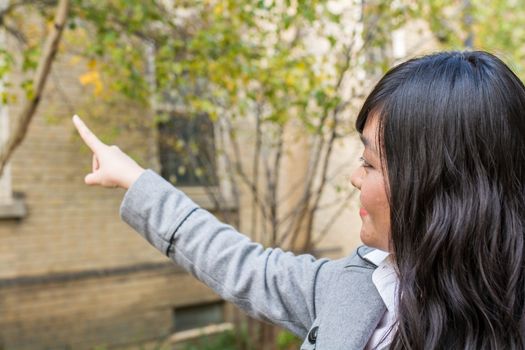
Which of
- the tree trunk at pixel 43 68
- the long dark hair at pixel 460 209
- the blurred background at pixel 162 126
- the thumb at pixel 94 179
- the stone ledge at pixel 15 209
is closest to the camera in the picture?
the long dark hair at pixel 460 209

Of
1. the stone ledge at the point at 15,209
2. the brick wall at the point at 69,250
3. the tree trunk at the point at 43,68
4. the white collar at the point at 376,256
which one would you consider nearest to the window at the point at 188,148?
the brick wall at the point at 69,250

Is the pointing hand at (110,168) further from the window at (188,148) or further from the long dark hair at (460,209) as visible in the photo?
the window at (188,148)

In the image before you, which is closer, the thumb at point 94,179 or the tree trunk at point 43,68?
the thumb at point 94,179

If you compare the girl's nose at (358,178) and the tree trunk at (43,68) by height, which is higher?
the tree trunk at (43,68)

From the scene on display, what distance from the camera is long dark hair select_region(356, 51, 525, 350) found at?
4.20ft

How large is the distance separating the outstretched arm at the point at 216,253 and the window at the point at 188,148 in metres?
4.25

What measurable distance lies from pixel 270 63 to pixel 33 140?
290 centimetres

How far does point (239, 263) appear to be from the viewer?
1590 mm

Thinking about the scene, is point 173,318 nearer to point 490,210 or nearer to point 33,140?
point 33,140


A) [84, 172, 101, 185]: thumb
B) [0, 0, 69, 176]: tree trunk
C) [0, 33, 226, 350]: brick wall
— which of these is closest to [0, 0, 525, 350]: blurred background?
[0, 33, 226, 350]: brick wall

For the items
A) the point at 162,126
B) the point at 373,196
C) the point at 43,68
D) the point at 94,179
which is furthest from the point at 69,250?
the point at 373,196

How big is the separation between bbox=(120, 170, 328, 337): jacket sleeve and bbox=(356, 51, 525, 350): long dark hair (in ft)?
1.00

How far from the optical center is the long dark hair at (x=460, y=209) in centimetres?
128

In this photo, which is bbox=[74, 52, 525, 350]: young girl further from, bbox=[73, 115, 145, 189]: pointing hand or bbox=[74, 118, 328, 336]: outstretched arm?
bbox=[73, 115, 145, 189]: pointing hand
